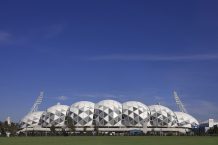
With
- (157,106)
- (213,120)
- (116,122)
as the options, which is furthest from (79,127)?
(213,120)

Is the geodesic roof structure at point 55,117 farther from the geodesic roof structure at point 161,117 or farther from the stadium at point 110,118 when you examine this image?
the geodesic roof structure at point 161,117

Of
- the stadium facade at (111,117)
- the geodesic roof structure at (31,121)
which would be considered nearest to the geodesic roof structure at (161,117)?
the stadium facade at (111,117)

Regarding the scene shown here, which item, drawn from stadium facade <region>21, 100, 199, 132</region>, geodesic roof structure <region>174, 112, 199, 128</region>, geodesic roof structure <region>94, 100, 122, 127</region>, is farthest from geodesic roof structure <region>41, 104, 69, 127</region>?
geodesic roof structure <region>174, 112, 199, 128</region>

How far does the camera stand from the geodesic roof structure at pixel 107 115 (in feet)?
503

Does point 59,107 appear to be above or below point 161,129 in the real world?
above

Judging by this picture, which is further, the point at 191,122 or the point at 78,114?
the point at 191,122

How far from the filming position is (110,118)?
153875 mm

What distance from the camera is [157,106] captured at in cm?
16812

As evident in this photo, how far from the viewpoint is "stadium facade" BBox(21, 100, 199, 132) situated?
504 feet

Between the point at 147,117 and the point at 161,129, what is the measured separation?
7614 mm

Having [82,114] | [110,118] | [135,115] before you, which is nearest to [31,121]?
[82,114]

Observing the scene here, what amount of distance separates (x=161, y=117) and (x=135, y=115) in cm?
1270

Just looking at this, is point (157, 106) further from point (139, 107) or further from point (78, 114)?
point (78, 114)

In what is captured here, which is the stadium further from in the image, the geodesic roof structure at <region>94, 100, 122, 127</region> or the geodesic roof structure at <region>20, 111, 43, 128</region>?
the geodesic roof structure at <region>20, 111, 43, 128</region>
